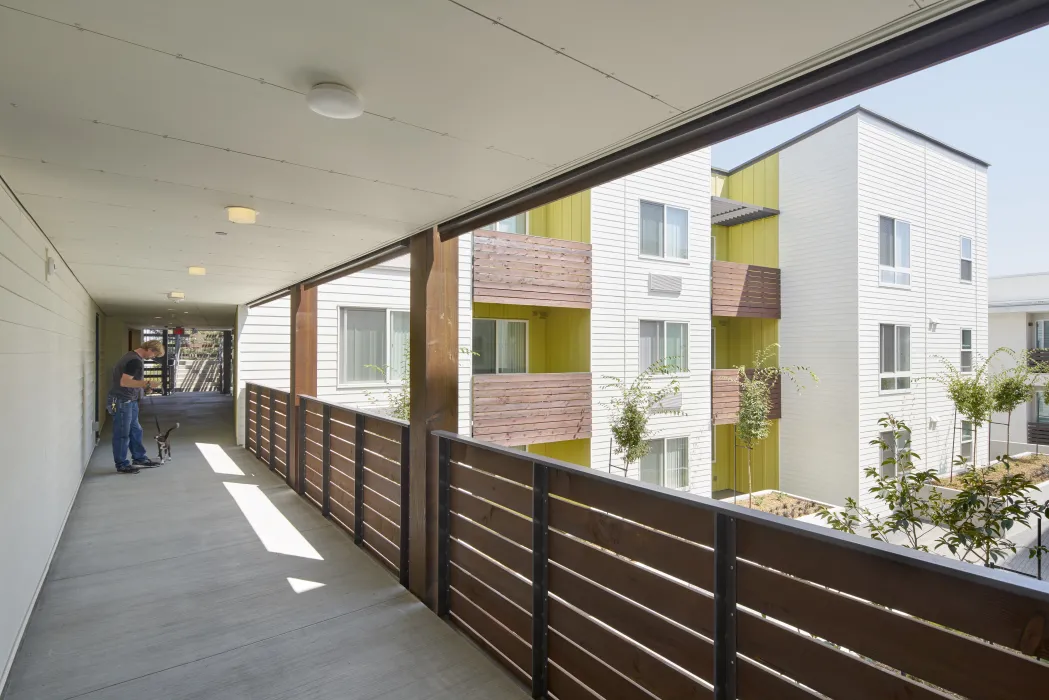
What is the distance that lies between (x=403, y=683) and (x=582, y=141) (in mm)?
2410

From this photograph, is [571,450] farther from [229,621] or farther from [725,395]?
[229,621]

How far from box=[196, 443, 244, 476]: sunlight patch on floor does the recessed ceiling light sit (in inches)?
175

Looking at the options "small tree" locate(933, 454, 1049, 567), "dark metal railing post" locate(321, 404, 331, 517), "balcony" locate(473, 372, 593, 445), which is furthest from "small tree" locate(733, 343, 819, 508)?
"dark metal railing post" locate(321, 404, 331, 517)

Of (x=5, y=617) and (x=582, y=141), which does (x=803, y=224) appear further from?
(x=5, y=617)

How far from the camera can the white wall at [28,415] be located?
7.65 ft

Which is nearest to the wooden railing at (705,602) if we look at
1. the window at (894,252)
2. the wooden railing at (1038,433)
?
the window at (894,252)

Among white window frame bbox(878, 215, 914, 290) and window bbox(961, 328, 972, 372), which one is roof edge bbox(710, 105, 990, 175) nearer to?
white window frame bbox(878, 215, 914, 290)

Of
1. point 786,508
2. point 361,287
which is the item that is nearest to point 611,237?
point 361,287

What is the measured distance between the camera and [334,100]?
4.96 feet

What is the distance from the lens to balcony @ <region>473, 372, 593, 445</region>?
7141mm

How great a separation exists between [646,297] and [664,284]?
424 millimetres

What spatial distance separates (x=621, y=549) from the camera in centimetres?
188

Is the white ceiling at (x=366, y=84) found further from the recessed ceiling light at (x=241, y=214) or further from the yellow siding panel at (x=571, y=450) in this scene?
the yellow siding panel at (x=571, y=450)

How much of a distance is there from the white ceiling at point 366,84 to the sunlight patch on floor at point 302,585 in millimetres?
2333
